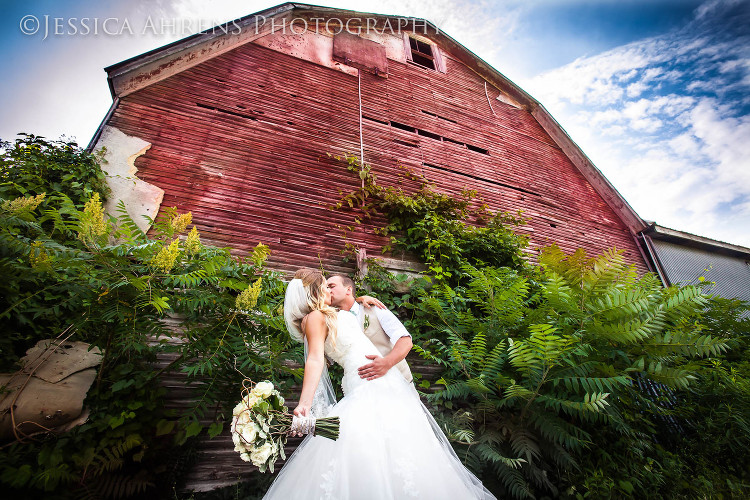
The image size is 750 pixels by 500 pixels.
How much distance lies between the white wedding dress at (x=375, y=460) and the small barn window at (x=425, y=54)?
8855mm

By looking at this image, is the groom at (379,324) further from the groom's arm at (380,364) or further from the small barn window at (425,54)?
the small barn window at (425,54)

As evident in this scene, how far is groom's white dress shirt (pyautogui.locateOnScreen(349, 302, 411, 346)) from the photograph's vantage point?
92.1 inches

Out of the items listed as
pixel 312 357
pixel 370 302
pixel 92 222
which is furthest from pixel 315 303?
pixel 92 222

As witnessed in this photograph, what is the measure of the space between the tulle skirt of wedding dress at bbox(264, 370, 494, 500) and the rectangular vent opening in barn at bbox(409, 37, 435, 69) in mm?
9028

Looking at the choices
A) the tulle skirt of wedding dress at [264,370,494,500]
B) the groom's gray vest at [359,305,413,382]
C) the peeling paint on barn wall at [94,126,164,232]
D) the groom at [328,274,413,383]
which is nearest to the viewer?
the tulle skirt of wedding dress at [264,370,494,500]

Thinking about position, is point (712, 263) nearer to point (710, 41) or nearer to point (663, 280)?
point (663, 280)

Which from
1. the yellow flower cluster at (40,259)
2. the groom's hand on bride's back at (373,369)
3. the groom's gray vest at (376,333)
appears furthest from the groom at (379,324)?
the yellow flower cluster at (40,259)

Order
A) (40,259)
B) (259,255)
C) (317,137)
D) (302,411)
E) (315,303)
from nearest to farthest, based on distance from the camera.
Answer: (302,411) → (40,259) → (315,303) → (259,255) → (317,137)

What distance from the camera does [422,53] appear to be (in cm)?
845

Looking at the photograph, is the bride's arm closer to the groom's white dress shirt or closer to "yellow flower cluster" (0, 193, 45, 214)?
the groom's white dress shirt

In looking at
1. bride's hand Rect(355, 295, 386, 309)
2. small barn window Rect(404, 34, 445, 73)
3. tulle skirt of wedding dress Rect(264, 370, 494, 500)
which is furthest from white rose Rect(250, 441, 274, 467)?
small barn window Rect(404, 34, 445, 73)

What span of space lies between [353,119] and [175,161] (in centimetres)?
335

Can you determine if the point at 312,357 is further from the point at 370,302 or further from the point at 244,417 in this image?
the point at 370,302

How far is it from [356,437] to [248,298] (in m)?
1.32
